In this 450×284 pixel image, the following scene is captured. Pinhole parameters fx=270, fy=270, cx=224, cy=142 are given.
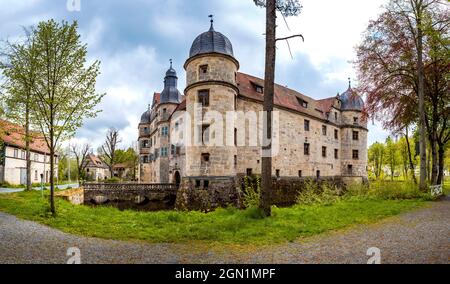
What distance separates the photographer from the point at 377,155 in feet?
180

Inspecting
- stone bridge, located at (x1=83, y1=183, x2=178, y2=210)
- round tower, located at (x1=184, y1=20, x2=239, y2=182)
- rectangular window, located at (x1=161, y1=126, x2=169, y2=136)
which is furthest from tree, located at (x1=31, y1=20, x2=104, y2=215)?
rectangular window, located at (x1=161, y1=126, x2=169, y2=136)

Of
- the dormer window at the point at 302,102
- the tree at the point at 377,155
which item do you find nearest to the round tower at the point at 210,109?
the dormer window at the point at 302,102

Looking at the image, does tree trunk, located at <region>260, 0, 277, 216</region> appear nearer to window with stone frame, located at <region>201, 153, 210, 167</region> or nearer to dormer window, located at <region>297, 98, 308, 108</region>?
window with stone frame, located at <region>201, 153, 210, 167</region>

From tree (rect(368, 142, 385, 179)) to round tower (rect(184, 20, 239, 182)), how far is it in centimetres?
4377

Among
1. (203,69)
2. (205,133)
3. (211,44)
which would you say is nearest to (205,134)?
(205,133)

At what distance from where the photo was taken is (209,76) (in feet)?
69.7

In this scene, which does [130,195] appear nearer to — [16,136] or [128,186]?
[128,186]

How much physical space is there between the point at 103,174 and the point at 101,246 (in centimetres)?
7876

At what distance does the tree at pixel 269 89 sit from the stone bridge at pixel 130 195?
18.2 metres

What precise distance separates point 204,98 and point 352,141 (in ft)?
81.2

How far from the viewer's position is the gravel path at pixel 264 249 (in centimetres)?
495

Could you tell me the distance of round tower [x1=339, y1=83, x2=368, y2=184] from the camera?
36.2m

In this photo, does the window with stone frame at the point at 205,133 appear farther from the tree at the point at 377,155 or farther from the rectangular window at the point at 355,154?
the tree at the point at 377,155

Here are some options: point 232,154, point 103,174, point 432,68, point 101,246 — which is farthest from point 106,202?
point 103,174
